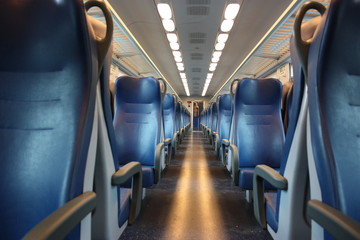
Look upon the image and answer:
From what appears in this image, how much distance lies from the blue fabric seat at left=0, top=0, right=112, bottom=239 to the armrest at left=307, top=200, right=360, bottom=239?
0.65 m

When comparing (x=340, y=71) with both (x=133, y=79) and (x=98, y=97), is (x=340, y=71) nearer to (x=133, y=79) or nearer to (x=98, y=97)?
(x=98, y=97)

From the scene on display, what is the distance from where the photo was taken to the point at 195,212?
74.6 inches

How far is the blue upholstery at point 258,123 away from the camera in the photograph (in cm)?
196

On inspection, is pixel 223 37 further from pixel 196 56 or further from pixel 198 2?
pixel 196 56

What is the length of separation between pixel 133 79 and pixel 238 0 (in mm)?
2615

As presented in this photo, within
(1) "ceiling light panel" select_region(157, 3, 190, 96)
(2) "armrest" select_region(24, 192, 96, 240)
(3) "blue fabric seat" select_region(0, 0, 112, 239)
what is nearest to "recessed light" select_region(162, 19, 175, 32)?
(1) "ceiling light panel" select_region(157, 3, 190, 96)

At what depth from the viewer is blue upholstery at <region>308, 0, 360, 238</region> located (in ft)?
1.84

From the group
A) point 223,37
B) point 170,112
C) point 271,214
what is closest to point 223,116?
point 170,112

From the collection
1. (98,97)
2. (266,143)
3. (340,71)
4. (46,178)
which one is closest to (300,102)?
(340,71)

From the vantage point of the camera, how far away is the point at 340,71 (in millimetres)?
609

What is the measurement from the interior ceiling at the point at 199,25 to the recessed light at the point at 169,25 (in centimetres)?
13

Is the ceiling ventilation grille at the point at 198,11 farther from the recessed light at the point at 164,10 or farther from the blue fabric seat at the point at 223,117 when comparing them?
the blue fabric seat at the point at 223,117

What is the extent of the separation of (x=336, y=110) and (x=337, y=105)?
2cm

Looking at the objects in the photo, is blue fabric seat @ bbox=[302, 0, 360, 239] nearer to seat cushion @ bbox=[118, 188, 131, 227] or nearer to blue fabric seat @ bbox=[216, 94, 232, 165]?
seat cushion @ bbox=[118, 188, 131, 227]
